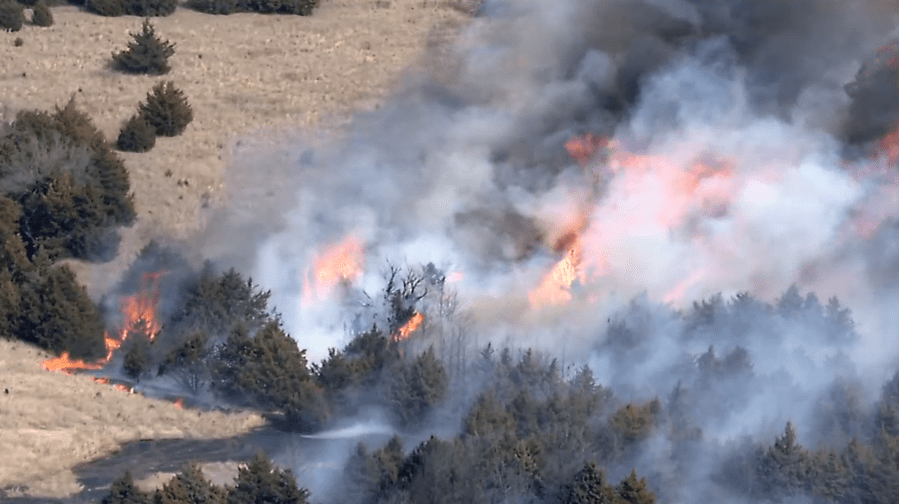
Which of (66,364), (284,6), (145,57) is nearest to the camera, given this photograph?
(66,364)

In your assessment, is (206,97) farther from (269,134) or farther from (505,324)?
(505,324)

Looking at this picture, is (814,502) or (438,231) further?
(438,231)

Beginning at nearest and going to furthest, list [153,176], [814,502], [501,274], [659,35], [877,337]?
[814,502], [877,337], [501,274], [153,176], [659,35]

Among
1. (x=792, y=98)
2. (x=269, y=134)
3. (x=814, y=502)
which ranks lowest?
(x=814, y=502)

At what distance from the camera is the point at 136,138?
45.8 metres

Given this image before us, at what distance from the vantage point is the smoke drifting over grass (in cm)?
3775

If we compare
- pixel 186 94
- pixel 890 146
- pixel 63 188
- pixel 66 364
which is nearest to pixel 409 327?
pixel 66 364

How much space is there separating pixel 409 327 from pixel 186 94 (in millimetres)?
15155

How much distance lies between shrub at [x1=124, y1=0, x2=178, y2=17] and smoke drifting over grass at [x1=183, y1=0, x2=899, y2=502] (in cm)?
1189

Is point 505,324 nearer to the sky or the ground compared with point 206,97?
nearer to the ground

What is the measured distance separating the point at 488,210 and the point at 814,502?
16367 mm

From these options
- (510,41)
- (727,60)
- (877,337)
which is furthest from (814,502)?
(510,41)

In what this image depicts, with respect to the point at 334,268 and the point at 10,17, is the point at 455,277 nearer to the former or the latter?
the point at 334,268

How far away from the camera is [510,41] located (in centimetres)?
5125
